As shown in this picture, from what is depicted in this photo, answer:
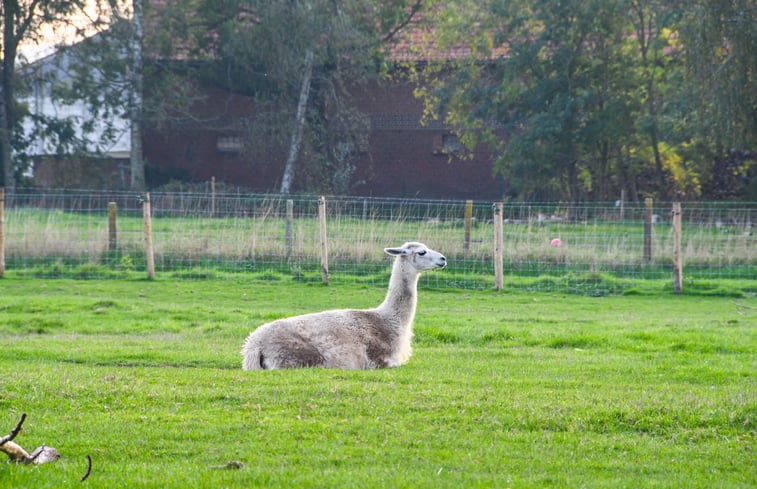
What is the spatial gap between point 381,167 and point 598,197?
1104cm

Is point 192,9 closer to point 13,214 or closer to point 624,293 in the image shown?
point 13,214

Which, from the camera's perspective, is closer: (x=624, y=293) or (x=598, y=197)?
(x=624, y=293)

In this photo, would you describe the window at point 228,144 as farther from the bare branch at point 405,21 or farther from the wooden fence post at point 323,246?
the wooden fence post at point 323,246

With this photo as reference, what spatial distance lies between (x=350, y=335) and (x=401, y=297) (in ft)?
3.90

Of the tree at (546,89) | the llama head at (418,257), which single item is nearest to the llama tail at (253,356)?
the llama head at (418,257)

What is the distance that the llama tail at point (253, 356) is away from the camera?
10.5 meters

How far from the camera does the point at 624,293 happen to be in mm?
19734

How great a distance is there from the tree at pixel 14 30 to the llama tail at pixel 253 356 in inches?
1222

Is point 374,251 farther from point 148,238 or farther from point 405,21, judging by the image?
point 405,21

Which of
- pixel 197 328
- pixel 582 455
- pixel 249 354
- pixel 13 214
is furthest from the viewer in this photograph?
pixel 13 214

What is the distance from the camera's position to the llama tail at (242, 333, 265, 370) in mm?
10516

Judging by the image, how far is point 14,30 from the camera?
39.5m

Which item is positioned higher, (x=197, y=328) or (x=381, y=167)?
(x=381, y=167)

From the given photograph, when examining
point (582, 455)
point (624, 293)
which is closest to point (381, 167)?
point (624, 293)
